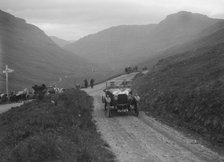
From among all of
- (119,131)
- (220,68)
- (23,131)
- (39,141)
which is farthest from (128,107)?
(39,141)

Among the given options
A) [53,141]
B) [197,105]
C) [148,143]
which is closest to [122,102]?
[197,105]

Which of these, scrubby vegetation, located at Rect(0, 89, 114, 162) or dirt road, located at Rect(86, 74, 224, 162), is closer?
scrubby vegetation, located at Rect(0, 89, 114, 162)

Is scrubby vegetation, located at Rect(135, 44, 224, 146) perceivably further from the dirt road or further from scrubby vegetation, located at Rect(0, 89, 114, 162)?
scrubby vegetation, located at Rect(0, 89, 114, 162)

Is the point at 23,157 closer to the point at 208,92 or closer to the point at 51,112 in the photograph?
the point at 51,112

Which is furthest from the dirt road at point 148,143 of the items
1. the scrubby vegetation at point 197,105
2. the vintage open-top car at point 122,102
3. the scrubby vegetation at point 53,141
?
the vintage open-top car at point 122,102

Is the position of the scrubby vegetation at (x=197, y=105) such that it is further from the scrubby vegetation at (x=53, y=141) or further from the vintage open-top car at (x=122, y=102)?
the scrubby vegetation at (x=53, y=141)

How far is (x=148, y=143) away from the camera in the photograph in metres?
15.1

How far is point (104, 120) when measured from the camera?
21703 mm

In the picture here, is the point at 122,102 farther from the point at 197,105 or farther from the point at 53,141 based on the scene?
the point at 53,141

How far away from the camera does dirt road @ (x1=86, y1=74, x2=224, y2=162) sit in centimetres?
1288

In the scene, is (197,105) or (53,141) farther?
(197,105)

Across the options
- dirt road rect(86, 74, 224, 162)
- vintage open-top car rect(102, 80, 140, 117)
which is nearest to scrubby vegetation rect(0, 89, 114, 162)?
dirt road rect(86, 74, 224, 162)

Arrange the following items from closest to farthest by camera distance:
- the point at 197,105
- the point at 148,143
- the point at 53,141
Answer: the point at 53,141, the point at 148,143, the point at 197,105

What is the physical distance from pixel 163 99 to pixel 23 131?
13.7 meters
